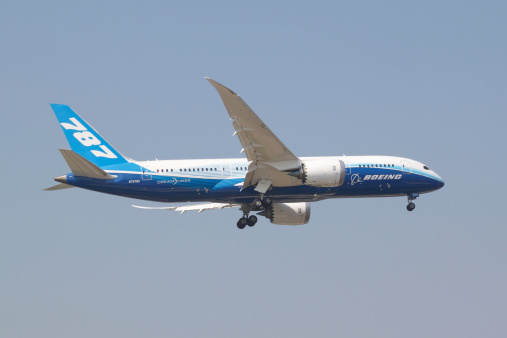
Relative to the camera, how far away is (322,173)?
56.3 metres

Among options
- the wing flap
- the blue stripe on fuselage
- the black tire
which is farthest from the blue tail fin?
the black tire

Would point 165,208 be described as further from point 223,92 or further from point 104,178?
point 223,92

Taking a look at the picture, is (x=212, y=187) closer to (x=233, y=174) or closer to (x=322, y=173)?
(x=233, y=174)

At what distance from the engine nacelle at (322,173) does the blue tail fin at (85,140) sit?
467 inches

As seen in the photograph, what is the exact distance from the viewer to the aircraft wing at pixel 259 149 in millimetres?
50469

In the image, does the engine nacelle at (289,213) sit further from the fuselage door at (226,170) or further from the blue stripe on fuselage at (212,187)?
the fuselage door at (226,170)

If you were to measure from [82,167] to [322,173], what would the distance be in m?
15.3

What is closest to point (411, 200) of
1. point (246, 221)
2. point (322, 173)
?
point (322, 173)

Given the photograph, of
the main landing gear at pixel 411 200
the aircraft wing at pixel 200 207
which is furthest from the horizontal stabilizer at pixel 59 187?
the main landing gear at pixel 411 200

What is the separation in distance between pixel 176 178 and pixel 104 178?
183 inches

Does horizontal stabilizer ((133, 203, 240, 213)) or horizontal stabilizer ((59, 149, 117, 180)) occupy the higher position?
horizontal stabilizer ((59, 149, 117, 180))

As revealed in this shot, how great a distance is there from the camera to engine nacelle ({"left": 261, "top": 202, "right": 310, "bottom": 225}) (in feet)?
206

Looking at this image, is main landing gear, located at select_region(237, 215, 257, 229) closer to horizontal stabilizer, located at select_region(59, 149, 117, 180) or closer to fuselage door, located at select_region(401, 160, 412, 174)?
horizontal stabilizer, located at select_region(59, 149, 117, 180)

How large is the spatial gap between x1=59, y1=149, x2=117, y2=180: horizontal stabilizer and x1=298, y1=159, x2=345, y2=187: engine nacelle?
1261 cm
